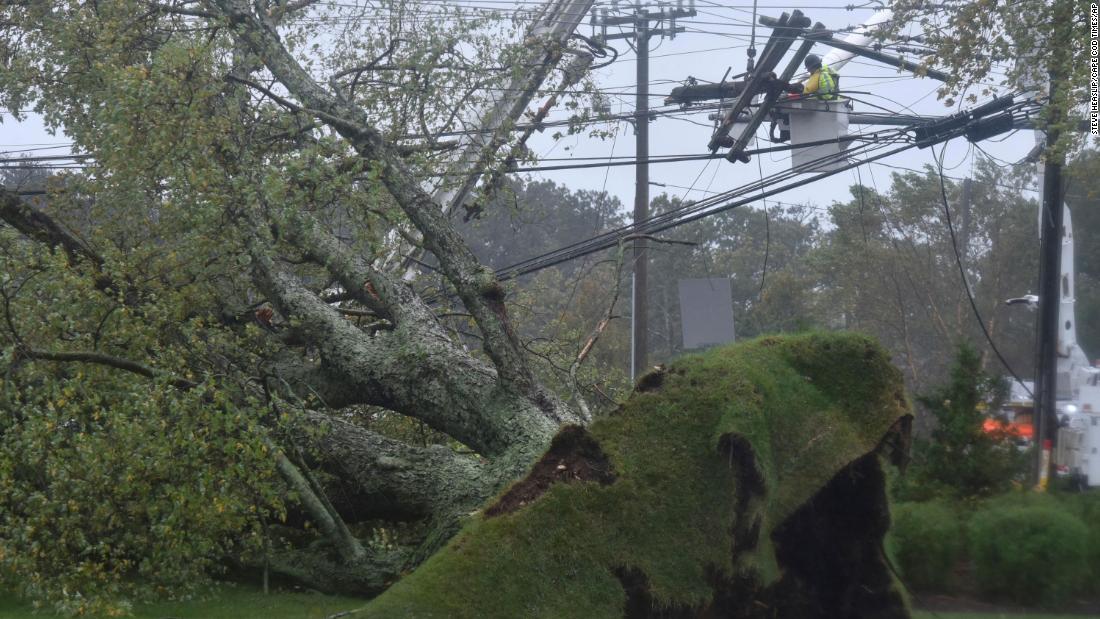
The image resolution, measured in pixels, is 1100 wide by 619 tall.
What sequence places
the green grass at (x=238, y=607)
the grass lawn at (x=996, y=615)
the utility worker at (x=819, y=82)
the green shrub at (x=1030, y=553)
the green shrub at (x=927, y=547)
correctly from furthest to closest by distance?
the utility worker at (x=819, y=82), the green shrub at (x=927, y=547), the green shrub at (x=1030, y=553), the grass lawn at (x=996, y=615), the green grass at (x=238, y=607)

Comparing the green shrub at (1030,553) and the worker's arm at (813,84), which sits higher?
the worker's arm at (813,84)

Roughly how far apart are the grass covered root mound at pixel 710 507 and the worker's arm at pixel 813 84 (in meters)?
6.45

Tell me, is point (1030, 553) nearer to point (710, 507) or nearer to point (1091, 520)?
point (1091, 520)

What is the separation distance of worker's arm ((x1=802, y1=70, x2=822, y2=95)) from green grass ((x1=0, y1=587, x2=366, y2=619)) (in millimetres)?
7539

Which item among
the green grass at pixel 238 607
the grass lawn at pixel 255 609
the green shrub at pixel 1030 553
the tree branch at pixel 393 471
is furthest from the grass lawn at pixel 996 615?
the green grass at pixel 238 607

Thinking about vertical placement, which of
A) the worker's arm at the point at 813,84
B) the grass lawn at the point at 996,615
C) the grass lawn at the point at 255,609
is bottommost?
the grass lawn at the point at 996,615

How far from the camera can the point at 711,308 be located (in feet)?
40.5

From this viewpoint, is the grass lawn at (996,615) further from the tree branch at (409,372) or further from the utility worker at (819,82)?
the utility worker at (819,82)

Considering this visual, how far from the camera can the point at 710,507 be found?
5238mm

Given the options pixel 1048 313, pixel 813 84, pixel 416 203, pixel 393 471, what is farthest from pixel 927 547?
pixel 813 84

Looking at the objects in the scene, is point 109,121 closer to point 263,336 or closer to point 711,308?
point 263,336

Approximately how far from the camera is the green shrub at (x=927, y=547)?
7348mm

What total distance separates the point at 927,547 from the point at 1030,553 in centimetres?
65

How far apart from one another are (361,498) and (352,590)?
2.33 feet
